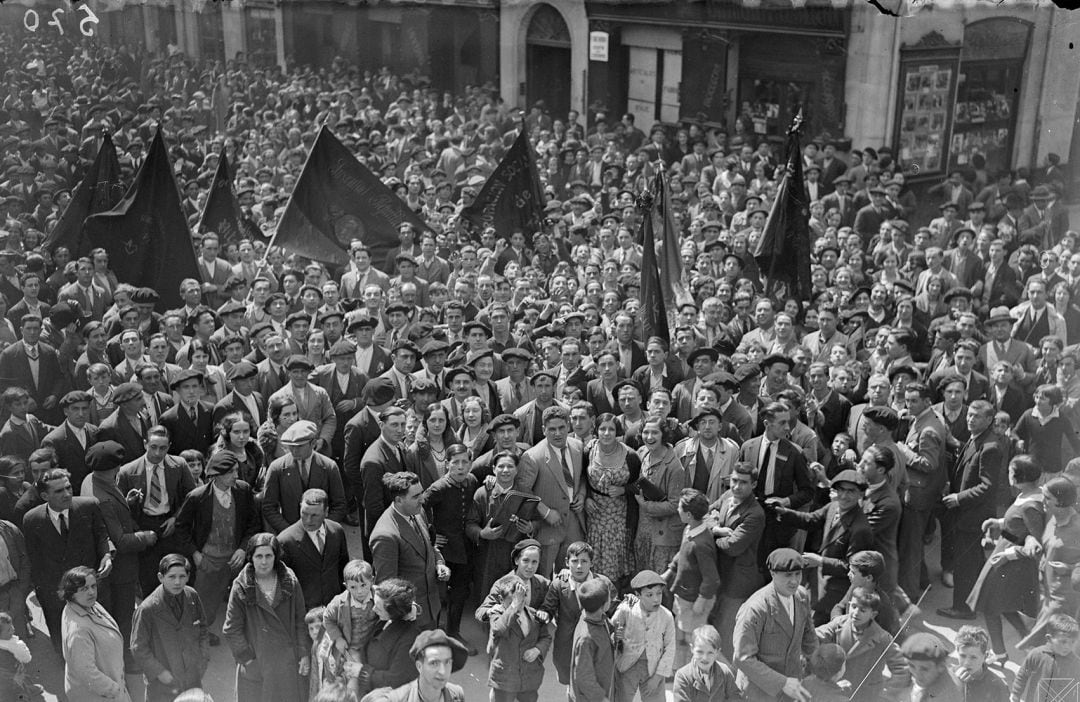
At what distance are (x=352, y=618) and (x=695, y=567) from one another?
2097 millimetres

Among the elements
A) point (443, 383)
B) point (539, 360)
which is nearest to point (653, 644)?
point (443, 383)

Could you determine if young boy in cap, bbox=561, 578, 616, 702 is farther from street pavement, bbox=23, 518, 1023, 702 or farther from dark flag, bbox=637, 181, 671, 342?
dark flag, bbox=637, 181, 671, 342

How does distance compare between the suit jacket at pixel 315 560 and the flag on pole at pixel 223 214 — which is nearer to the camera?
the suit jacket at pixel 315 560

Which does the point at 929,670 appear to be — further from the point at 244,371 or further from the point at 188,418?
the point at 188,418

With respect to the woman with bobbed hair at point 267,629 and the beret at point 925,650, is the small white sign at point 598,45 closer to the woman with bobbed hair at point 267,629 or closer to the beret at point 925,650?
the woman with bobbed hair at point 267,629

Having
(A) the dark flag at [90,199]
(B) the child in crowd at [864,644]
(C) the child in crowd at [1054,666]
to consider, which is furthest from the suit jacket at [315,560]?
(A) the dark flag at [90,199]

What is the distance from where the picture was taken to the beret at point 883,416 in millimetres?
7508

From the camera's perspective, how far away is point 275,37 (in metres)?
29.9

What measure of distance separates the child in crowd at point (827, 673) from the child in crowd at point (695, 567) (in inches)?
33.7

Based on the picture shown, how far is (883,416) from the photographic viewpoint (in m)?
7.51

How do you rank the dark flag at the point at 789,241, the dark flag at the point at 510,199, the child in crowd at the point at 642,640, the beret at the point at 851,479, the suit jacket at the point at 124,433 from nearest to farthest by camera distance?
the child in crowd at the point at 642,640 < the beret at the point at 851,479 < the suit jacket at the point at 124,433 < the dark flag at the point at 789,241 < the dark flag at the point at 510,199

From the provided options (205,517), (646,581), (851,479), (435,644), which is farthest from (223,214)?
(435,644)

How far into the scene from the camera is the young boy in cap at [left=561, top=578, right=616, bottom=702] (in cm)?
570

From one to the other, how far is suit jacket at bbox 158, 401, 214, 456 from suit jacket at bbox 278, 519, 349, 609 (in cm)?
178
